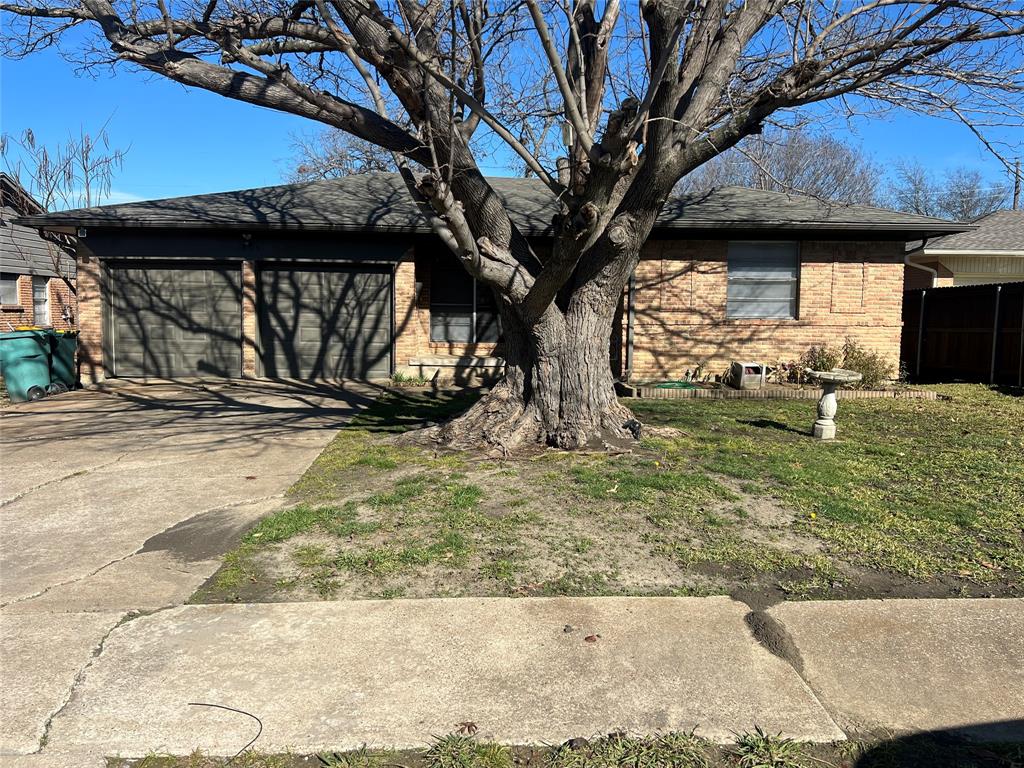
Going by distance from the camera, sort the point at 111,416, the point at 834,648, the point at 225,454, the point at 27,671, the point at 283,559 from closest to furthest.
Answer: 1. the point at 27,671
2. the point at 834,648
3. the point at 283,559
4. the point at 225,454
5. the point at 111,416

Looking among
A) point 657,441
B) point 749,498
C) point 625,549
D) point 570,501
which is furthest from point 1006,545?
point 657,441

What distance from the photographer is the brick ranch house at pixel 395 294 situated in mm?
13320

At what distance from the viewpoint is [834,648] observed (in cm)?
337

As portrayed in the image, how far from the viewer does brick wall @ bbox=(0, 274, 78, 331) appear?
1972 cm

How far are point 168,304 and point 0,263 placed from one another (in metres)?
9.52

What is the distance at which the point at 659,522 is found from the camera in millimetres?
5281

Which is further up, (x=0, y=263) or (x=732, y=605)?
(x=0, y=263)

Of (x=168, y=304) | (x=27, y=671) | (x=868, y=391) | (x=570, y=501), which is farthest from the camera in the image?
(x=168, y=304)

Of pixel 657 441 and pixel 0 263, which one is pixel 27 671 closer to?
pixel 657 441

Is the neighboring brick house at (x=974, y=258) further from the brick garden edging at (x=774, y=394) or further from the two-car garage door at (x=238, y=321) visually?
the two-car garage door at (x=238, y=321)

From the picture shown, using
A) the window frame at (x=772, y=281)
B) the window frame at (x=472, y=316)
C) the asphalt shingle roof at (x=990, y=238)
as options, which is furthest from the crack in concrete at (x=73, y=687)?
the asphalt shingle roof at (x=990, y=238)

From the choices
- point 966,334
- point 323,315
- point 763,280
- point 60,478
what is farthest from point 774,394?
point 60,478

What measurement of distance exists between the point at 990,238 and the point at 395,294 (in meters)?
17.8

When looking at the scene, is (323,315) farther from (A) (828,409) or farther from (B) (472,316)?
(A) (828,409)
